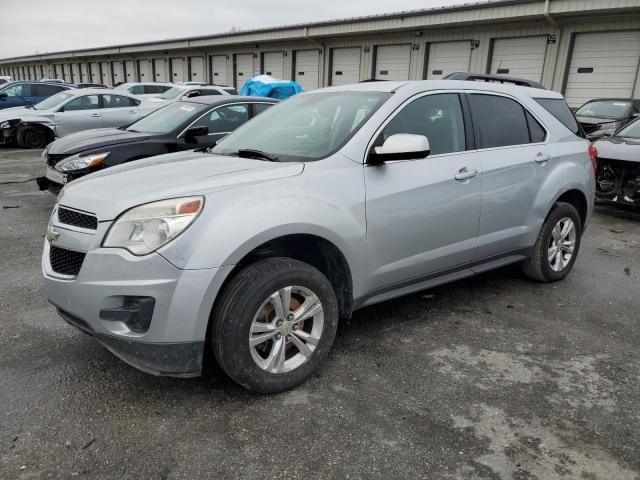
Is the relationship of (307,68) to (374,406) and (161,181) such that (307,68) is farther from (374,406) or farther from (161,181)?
(374,406)

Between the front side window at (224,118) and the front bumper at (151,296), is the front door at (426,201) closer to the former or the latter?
the front bumper at (151,296)

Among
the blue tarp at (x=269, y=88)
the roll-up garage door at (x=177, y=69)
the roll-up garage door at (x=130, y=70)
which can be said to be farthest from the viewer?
the roll-up garage door at (x=130, y=70)

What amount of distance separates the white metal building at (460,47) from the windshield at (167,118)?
1277 centimetres

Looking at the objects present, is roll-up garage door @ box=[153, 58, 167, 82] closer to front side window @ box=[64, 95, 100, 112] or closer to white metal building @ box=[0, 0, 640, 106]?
white metal building @ box=[0, 0, 640, 106]

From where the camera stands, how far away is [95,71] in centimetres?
4891

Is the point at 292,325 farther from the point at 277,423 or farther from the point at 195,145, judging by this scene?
the point at 195,145

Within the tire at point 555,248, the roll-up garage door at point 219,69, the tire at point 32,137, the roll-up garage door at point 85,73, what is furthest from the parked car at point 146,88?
the roll-up garage door at point 85,73

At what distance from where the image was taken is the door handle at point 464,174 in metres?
3.65

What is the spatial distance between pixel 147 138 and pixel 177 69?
31.7 meters

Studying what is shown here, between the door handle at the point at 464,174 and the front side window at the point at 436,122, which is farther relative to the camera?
the door handle at the point at 464,174

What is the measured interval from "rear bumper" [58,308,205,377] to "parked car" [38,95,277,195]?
148 inches

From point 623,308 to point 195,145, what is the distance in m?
5.32

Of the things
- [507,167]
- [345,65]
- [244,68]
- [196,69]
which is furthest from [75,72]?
[507,167]

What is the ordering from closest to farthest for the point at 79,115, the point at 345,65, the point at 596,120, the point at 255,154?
the point at 255,154
the point at 596,120
the point at 79,115
the point at 345,65
